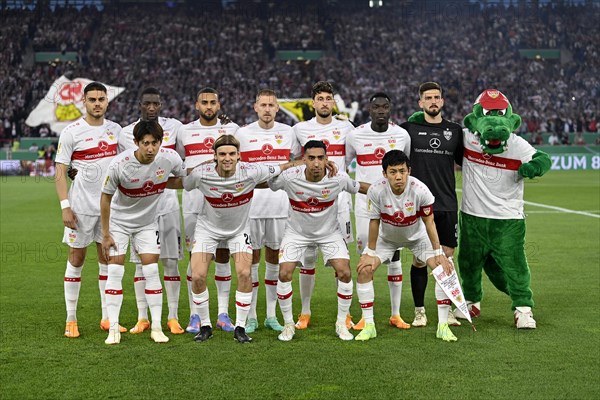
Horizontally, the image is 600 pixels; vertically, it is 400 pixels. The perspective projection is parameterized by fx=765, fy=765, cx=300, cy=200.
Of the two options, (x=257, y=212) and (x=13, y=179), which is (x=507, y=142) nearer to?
(x=257, y=212)

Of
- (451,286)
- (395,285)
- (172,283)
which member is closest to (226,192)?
(172,283)

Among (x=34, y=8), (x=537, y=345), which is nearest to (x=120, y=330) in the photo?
(x=537, y=345)

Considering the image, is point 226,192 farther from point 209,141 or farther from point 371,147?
point 371,147

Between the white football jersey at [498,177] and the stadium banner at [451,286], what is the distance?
36.2 inches

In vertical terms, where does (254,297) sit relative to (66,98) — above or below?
below

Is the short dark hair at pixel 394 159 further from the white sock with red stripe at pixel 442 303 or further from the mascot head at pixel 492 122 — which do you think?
the white sock with red stripe at pixel 442 303

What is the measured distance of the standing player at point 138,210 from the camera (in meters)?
6.55

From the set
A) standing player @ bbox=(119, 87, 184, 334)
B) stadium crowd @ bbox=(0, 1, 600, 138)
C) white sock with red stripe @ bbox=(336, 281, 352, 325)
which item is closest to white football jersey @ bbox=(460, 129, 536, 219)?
white sock with red stripe @ bbox=(336, 281, 352, 325)

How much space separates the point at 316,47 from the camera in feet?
159

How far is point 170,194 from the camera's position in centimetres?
748

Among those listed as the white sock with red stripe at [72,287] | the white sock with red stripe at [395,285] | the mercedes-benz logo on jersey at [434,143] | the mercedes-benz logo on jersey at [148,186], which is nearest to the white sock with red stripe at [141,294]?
the white sock with red stripe at [72,287]

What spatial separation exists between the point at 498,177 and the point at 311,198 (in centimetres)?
189

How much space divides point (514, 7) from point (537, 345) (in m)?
48.1

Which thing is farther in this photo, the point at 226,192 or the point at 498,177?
the point at 498,177
